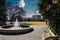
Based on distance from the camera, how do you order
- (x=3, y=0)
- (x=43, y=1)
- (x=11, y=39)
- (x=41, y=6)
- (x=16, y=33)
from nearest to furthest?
(x=11, y=39) < (x=16, y=33) < (x=43, y=1) < (x=41, y=6) < (x=3, y=0)

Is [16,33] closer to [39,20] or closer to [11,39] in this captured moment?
[11,39]

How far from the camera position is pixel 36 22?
56.1 feet

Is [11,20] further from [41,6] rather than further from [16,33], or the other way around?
[16,33]

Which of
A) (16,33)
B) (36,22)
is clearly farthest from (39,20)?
(16,33)

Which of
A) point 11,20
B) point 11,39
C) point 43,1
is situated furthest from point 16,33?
point 11,20

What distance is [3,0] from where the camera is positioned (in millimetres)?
16672

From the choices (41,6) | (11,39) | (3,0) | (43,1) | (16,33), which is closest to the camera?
(11,39)

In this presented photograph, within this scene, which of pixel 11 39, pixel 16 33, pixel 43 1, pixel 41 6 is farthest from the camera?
pixel 41 6

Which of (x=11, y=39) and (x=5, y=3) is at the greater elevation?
(x=5, y=3)

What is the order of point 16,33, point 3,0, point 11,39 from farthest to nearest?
1. point 3,0
2. point 16,33
3. point 11,39

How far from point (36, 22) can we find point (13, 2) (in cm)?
306

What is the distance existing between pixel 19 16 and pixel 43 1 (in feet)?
18.4

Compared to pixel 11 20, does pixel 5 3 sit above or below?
above

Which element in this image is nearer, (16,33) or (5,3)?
(16,33)
